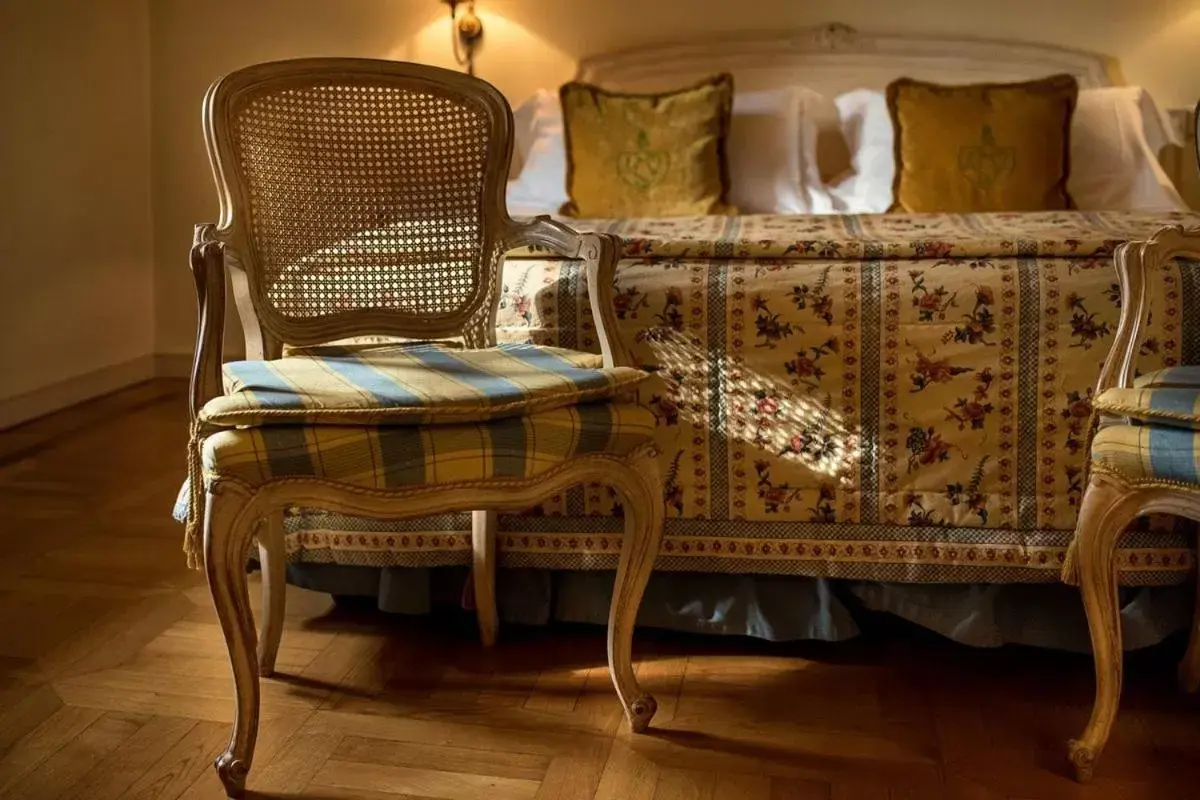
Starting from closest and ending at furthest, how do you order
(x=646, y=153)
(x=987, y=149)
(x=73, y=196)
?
(x=987, y=149) → (x=646, y=153) → (x=73, y=196)

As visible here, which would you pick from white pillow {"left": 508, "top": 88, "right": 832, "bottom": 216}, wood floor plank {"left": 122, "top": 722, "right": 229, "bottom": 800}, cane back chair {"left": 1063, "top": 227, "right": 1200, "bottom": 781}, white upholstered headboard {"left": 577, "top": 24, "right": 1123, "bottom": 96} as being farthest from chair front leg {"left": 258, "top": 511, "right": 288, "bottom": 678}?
white upholstered headboard {"left": 577, "top": 24, "right": 1123, "bottom": 96}

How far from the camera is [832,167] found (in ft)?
12.4

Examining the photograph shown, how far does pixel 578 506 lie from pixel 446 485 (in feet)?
1.74

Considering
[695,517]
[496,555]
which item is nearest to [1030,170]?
[695,517]

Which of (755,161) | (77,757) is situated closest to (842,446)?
(77,757)

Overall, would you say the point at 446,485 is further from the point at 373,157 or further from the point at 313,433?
the point at 373,157

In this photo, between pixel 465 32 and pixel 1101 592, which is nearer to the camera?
pixel 1101 592

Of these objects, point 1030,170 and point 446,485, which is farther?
point 1030,170

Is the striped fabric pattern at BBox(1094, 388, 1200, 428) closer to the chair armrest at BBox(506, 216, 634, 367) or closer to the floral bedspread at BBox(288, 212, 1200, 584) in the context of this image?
the floral bedspread at BBox(288, 212, 1200, 584)

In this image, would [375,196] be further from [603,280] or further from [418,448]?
[418,448]

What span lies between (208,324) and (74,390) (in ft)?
8.37

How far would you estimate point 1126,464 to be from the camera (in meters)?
1.55

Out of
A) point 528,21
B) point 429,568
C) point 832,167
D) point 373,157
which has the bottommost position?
point 429,568

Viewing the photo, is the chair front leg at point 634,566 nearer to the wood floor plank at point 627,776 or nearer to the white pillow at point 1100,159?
the wood floor plank at point 627,776
